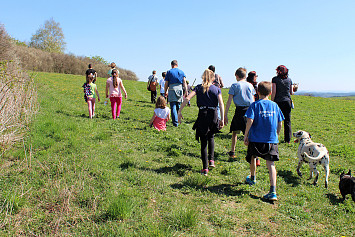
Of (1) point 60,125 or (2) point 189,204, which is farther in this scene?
(1) point 60,125

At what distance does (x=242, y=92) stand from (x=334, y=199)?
9.49 ft

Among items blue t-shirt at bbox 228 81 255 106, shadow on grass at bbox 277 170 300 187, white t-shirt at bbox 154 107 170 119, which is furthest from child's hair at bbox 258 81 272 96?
white t-shirt at bbox 154 107 170 119

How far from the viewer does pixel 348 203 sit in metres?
4.27

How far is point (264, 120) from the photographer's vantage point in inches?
169

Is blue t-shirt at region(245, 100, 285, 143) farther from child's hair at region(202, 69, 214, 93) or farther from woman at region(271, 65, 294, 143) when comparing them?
woman at region(271, 65, 294, 143)

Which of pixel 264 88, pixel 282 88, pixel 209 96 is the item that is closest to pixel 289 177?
pixel 264 88

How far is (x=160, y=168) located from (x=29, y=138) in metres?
3.73

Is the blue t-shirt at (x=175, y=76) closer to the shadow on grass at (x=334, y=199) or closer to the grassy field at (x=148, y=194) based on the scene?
the grassy field at (x=148, y=194)

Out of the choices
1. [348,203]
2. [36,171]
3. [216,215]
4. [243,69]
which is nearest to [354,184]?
[348,203]

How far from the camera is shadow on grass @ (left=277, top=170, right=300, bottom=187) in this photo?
5215 millimetres

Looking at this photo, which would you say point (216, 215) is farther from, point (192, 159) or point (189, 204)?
point (192, 159)

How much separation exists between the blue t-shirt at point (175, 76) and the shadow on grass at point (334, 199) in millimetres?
5927

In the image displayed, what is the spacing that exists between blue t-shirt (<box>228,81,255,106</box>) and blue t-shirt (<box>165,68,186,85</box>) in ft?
10.8

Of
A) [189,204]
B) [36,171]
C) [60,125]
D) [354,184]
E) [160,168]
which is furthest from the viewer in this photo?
[60,125]
